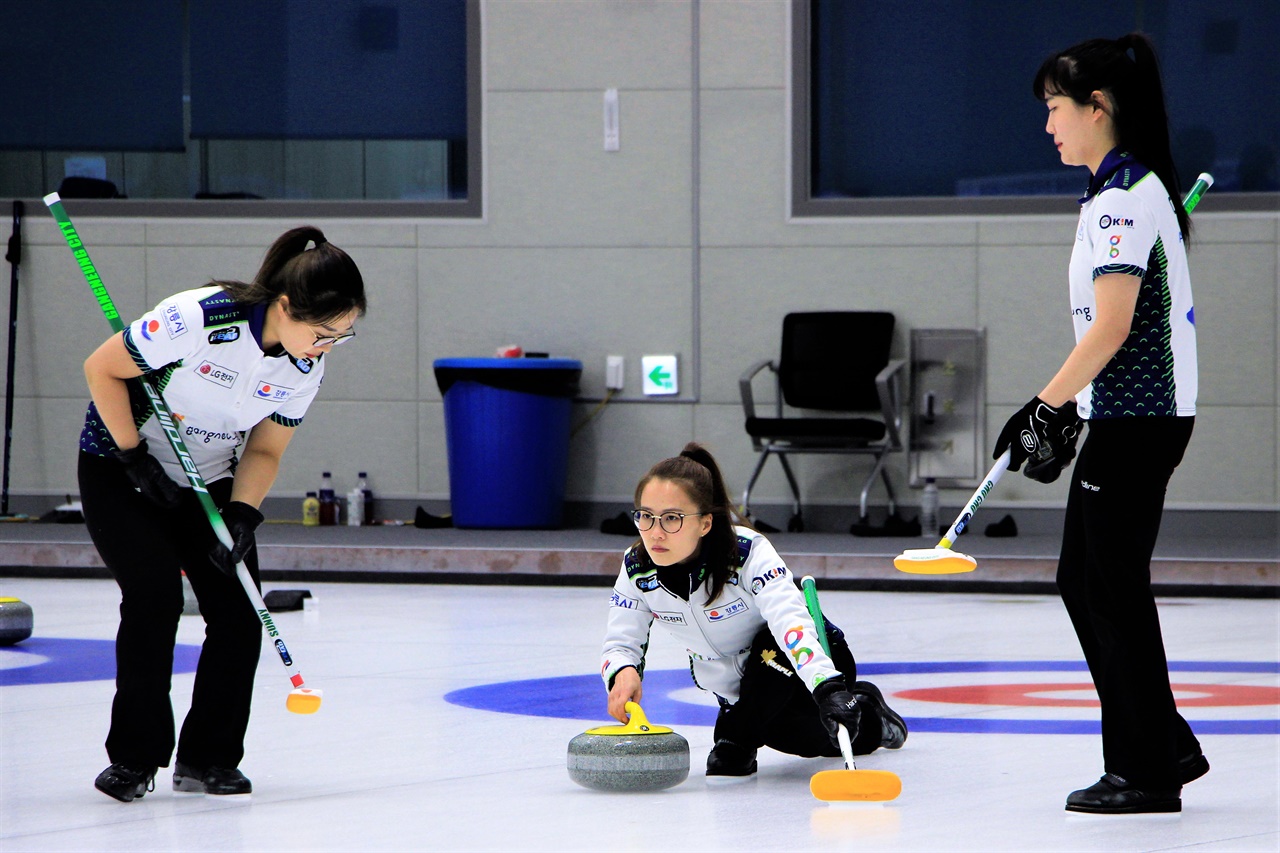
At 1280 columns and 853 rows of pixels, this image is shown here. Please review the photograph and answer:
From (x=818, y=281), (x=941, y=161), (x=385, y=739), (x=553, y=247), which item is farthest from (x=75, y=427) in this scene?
(x=385, y=739)

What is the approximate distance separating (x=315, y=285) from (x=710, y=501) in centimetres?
93

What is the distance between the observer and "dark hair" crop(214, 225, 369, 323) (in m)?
3.14

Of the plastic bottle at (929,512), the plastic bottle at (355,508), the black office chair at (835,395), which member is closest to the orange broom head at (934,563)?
the black office chair at (835,395)

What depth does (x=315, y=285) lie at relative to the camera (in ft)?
10.3

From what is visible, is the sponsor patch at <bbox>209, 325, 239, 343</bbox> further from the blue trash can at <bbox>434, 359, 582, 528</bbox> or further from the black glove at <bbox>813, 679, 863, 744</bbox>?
the blue trash can at <bbox>434, 359, 582, 528</bbox>

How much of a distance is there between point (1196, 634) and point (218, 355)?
13.2 ft

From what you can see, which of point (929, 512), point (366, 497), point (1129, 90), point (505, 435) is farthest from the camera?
point (366, 497)

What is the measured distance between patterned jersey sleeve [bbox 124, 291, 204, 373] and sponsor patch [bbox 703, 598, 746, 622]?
121 centimetres

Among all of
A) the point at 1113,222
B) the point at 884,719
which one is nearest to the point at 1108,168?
the point at 1113,222

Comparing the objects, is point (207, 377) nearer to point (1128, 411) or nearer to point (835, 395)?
point (1128, 411)

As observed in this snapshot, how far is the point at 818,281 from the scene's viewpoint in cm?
941

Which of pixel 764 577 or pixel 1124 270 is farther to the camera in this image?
pixel 764 577

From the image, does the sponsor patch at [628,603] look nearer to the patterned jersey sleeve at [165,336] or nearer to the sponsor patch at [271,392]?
the sponsor patch at [271,392]

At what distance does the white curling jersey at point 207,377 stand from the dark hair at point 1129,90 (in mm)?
1592
